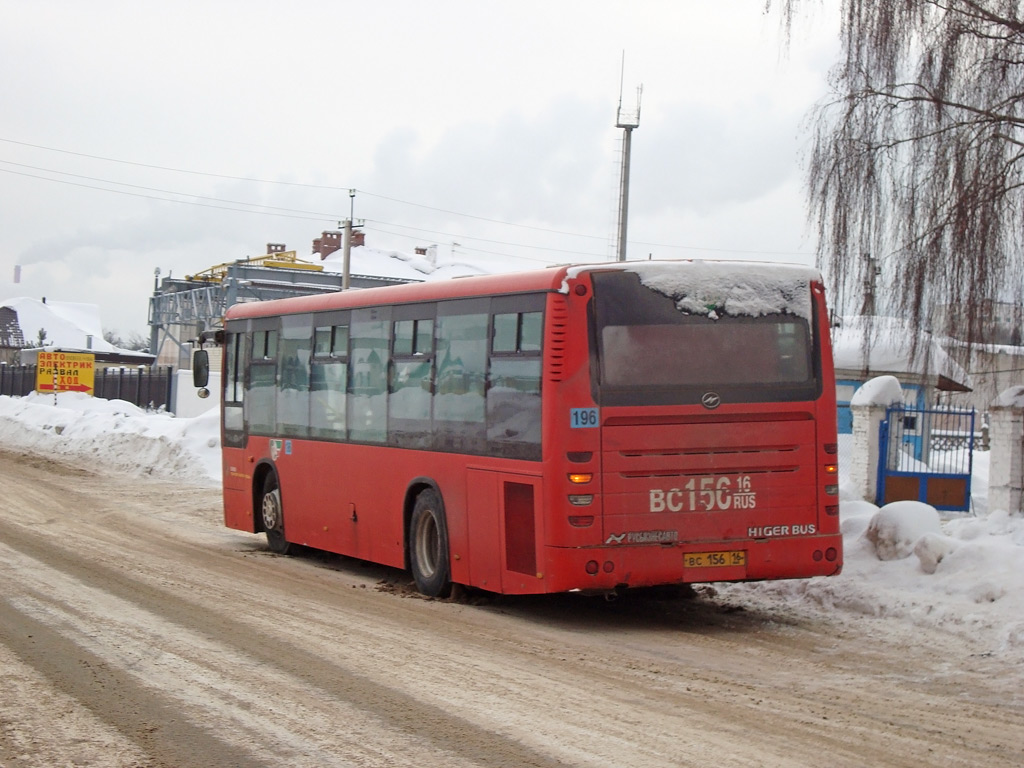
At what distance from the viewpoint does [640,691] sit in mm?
8047

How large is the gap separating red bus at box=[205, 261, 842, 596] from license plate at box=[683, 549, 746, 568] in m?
0.01

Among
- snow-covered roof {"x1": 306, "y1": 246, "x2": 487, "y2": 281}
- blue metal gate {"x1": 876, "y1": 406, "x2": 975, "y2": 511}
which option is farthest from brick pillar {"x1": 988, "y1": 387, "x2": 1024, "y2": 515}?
snow-covered roof {"x1": 306, "y1": 246, "x2": 487, "y2": 281}

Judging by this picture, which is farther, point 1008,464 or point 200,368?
point 200,368

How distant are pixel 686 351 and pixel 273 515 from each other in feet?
24.3

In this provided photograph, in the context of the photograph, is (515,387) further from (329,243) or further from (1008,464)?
(329,243)

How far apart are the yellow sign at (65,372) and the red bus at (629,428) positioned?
3696cm

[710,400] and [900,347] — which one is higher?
[900,347]

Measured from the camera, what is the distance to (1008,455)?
55.1 feet

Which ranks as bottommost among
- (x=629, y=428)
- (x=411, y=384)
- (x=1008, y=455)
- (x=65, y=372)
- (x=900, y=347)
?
(x=1008, y=455)

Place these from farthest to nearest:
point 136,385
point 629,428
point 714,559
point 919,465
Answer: point 136,385
point 919,465
point 714,559
point 629,428

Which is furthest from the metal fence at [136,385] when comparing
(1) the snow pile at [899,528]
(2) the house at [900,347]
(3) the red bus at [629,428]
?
(1) the snow pile at [899,528]

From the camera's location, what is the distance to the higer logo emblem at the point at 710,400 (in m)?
10.9

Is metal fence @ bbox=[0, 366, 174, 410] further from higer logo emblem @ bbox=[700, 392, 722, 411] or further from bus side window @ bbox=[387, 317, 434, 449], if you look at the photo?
higer logo emblem @ bbox=[700, 392, 722, 411]

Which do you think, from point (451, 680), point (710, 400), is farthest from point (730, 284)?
point (451, 680)
